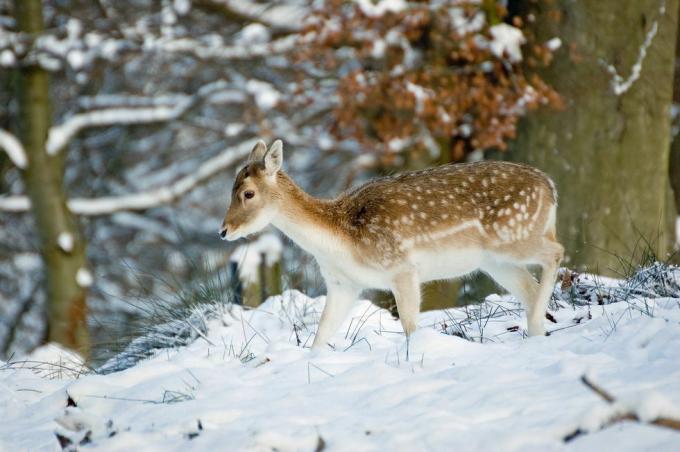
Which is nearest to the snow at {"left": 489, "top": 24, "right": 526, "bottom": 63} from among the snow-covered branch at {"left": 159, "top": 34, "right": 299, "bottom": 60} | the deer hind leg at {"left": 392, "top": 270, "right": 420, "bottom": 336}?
the snow-covered branch at {"left": 159, "top": 34, "right": 299, "bottom": 60}

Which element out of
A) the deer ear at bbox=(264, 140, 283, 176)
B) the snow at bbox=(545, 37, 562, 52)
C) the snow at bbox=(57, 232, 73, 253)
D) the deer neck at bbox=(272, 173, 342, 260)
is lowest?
the snow at bbox=(57, 232, 73, 253)

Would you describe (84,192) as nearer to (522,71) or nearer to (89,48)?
(89,48)

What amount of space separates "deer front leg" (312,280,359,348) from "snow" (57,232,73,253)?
24.6 ft

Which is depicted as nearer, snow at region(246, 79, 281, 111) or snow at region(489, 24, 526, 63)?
snow at region(489, 24, 526, 63)

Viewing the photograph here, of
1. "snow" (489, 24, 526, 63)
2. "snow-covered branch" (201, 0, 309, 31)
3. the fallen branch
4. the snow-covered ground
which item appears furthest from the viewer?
"snow-covered branch" (201, 0, 309, 31)

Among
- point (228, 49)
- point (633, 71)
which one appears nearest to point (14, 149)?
point (228, 49)

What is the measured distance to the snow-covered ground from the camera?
3465 mm

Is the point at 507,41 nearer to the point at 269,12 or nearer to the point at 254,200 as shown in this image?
the point at 269,12

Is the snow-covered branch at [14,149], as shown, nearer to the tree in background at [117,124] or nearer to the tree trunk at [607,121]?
the tree in background at [117,124]

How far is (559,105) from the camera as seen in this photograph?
957 cm

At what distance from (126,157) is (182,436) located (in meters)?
13.0

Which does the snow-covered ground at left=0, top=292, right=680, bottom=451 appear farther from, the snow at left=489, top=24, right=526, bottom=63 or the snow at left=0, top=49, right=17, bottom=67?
the snow at left=0, top=49, right=17, bottom=67

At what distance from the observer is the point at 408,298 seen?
5633 mm

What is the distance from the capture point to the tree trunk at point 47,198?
1248 cm
